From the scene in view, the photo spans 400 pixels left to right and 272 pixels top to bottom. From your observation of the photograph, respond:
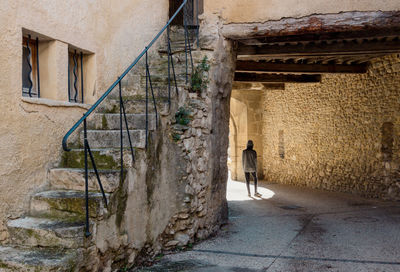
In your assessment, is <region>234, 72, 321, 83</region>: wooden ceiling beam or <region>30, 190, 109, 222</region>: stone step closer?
<region>30, 190, 109, 222</region>: stone step

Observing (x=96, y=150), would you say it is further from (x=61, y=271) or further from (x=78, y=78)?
(x=61, y=271)

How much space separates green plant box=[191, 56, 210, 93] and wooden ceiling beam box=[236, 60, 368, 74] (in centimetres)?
372

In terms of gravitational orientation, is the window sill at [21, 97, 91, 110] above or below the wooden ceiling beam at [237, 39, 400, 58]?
below

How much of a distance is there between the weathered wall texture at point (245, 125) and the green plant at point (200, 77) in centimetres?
938

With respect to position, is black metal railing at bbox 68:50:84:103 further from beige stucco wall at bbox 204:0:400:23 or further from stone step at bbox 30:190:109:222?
beige stucco wall at bbox 204:0:400:23

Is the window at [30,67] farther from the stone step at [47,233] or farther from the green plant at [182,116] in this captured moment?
the green plant at [182,116]

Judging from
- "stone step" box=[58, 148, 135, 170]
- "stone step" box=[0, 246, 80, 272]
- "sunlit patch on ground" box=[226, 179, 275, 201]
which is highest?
"stone step" box=[58, 148, 135, 170]

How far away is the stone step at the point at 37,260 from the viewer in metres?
2.81

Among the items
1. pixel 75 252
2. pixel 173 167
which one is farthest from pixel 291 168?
pixel 75 252

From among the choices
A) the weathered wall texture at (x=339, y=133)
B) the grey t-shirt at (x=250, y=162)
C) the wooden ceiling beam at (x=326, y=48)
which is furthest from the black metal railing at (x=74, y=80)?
the weathered wall texture at (x=339, y=133)

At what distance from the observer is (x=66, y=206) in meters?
3.46

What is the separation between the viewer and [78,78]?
4.77m

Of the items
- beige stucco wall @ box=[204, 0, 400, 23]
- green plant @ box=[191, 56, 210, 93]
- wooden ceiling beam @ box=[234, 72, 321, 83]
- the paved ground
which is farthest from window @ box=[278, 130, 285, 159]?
green plant @ box=[191, 56, 210, 93]

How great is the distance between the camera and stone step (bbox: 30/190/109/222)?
3.39m
